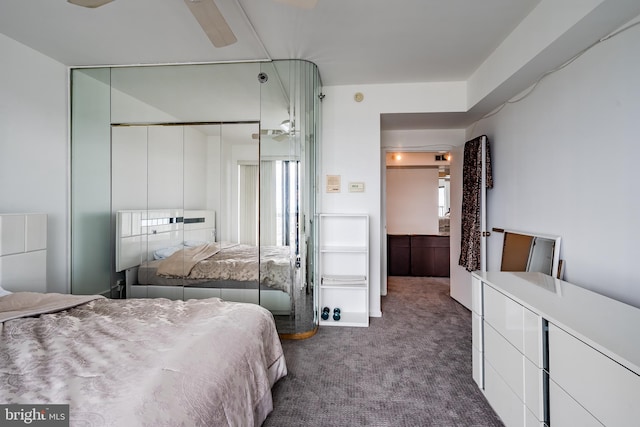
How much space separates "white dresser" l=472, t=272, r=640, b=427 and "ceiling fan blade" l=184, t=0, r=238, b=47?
2.29 metres

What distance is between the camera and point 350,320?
2969 mm

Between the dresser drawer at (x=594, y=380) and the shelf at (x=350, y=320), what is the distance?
1.88 metres

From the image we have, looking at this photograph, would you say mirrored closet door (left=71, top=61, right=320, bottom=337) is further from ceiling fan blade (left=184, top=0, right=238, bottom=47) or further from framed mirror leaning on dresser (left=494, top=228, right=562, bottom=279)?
framed mirror leaning on dresser (left=494, top=228, right=562, bottom=279)

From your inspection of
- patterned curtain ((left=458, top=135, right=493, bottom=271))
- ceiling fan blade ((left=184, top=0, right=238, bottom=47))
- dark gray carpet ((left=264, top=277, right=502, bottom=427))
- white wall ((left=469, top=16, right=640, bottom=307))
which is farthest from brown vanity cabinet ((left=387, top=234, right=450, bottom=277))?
ceiling fan blade ((left=184, top=0, right=238, bottom=47))

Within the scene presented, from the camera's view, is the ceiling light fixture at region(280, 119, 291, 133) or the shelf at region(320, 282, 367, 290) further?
the shelf at region(320, 282, 367, 290)

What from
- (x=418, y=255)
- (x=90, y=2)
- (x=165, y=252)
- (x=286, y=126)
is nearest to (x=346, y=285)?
(x=286, y=126)

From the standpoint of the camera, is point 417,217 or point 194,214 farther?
point 417,217

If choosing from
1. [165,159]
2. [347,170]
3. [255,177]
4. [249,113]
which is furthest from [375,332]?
[165,159]

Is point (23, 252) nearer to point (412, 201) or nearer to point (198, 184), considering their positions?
point (198, 184)

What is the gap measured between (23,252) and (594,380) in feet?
12.1

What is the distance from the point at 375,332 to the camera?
2.76 meters

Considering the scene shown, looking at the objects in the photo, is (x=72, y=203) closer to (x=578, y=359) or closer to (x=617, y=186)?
(x=578, y=359)

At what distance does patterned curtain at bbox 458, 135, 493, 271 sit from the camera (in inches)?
118

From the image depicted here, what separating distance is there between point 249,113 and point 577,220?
9.55ft
